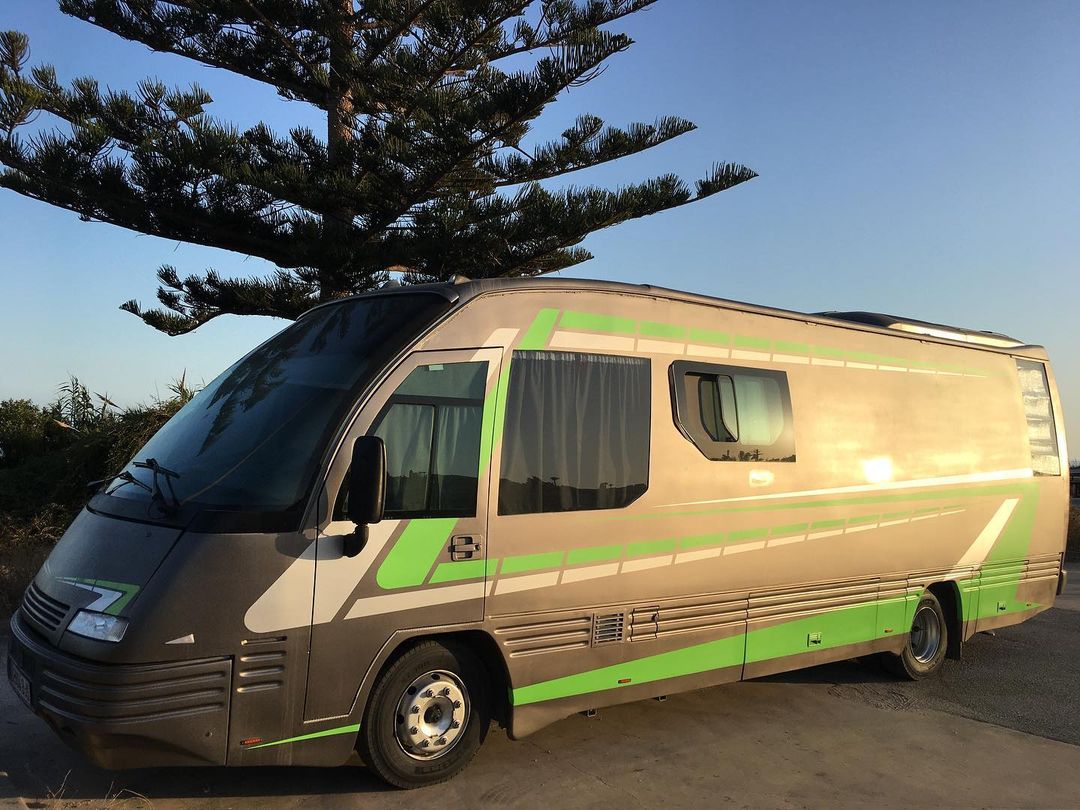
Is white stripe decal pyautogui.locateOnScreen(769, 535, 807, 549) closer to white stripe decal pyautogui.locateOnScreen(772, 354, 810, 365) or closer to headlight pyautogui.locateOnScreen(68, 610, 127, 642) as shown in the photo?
white stripe decal pyautogui.locateOnScreen(772, 354, 810, 365)

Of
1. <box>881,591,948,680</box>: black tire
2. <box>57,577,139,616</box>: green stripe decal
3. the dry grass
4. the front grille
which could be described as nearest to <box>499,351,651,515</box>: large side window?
<box>57,577,139,616</box>: green stripe decal

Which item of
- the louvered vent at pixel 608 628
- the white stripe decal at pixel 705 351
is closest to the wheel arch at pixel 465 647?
the louvered vent at pixel 608 628

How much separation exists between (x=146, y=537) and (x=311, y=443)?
87cm

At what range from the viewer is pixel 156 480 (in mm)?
4664

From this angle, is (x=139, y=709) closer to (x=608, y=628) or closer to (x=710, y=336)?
(x=608, y=628)

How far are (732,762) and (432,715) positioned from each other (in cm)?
182

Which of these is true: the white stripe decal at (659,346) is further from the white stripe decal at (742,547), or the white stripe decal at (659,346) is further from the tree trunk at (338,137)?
the tree trunk at (338,137)

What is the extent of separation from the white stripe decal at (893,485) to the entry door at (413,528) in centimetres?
139

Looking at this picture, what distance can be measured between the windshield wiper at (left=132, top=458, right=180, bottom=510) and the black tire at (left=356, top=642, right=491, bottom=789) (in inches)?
52.9

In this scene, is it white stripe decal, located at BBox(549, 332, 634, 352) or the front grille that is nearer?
the front grille

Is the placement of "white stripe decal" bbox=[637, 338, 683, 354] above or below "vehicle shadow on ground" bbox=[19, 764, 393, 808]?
above

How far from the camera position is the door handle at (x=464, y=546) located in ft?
15.6

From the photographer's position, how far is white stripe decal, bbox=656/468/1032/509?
595cm

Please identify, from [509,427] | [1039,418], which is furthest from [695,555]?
[1039,418]
